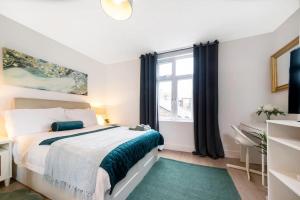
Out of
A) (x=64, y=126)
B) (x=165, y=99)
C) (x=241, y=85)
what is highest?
(x=241, y=85)

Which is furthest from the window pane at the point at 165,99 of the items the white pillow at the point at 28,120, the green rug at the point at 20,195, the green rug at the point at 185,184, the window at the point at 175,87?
the green rug at the point at 20,195

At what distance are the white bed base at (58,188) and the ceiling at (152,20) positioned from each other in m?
2.26

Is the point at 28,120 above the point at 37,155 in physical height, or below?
above

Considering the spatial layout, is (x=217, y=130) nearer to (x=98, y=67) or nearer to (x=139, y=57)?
(x=139, y=57)

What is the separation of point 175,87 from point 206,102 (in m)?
0.89

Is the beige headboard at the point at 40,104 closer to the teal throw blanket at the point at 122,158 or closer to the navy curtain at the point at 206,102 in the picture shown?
the teal throw blanket at the point at 122,158

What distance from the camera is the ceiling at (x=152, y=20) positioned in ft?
6.20

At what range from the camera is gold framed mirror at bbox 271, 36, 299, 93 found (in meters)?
2.09

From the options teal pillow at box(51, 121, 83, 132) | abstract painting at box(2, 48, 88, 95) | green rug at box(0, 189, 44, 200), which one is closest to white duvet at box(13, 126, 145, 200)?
green rug at box(0, 189, 44, 200)

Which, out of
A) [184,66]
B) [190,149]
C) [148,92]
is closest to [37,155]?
[148,92]

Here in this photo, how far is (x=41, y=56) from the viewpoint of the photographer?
2570mm

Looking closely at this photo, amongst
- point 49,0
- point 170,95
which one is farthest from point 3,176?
point 170,95

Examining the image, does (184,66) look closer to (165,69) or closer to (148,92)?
(165,69)

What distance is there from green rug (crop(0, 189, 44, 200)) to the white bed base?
0.06m
